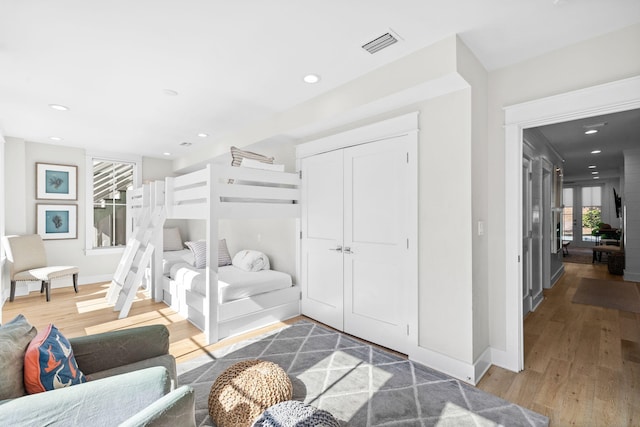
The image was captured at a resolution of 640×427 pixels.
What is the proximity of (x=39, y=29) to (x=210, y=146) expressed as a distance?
10.1 ft

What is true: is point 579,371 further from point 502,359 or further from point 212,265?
point 212,265

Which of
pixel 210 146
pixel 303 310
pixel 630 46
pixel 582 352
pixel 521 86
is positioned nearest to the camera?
pixel 630 46

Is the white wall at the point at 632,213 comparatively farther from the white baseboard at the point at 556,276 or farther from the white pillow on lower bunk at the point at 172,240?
the white pillow on lower bunk at the point at 172,240

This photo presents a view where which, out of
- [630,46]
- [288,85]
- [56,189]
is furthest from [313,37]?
[56,189]

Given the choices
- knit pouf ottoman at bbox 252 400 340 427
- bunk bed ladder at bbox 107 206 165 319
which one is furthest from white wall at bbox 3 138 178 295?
knit pouf ottoman at bbox 252 400 340 427

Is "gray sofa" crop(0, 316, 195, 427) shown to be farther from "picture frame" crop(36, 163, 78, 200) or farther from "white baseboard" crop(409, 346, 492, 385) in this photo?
"picture frame" crop(36, 163, 78, 200)

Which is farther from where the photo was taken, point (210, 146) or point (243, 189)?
point (210, 146)

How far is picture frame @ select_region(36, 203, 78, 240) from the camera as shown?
4949 mm

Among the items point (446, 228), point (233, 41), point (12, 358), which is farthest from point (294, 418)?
point (233, 41)

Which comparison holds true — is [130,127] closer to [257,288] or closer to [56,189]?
[56,189]

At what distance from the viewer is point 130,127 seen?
13.8ft

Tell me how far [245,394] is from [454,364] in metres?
1.62

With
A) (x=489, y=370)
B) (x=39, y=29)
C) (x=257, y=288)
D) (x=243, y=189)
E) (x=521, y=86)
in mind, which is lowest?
(x=489, y=370)

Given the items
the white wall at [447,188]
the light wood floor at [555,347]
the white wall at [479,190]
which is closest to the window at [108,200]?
the light wood floor at [555,347]
